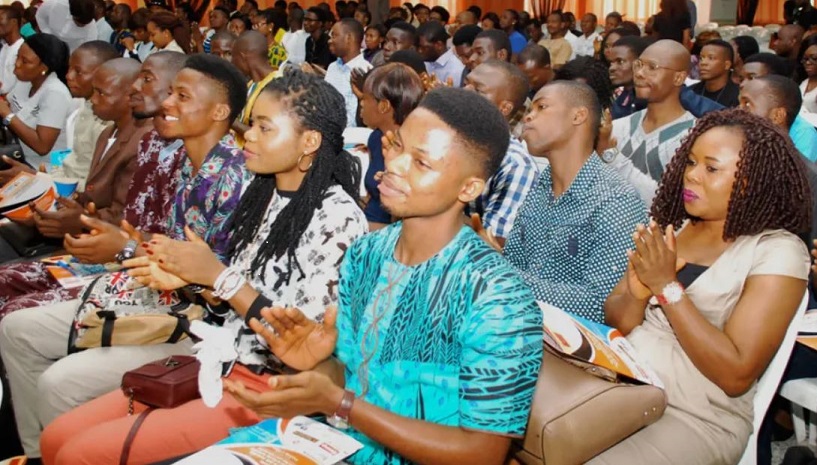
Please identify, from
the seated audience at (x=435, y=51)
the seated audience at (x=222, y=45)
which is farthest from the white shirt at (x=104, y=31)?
the seated audience at (x=435, y=51)

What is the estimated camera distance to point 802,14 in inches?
366

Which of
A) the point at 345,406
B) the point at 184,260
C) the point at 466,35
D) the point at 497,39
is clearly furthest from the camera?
the point at 466,35

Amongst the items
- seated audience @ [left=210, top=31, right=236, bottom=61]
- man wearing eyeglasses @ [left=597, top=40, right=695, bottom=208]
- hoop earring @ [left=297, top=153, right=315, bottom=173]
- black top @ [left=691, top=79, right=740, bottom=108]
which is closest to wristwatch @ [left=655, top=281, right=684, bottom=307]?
hoop earring @ [left=297, top=153, right=315, bottom=173]

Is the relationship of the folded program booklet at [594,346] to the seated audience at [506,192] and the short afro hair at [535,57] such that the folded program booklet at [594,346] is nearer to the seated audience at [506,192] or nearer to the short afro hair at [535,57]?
the seated audience at [506,192]

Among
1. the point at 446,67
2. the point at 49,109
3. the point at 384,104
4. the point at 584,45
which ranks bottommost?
the point at 584,45

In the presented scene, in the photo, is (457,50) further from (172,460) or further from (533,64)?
(172,460)

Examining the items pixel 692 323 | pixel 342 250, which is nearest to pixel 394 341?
pixel 342 250

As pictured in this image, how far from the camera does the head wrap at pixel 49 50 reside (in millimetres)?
5301

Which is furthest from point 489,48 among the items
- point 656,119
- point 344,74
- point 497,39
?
point 656,119

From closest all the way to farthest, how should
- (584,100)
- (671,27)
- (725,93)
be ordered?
→ (584,100), (725,93), (671,27)

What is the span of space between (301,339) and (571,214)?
1.11m

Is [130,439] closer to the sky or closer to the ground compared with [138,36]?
closer to the ground

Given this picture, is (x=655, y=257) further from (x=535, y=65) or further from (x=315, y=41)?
(x=315, y=41)

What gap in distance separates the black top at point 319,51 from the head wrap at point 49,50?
184 inches
